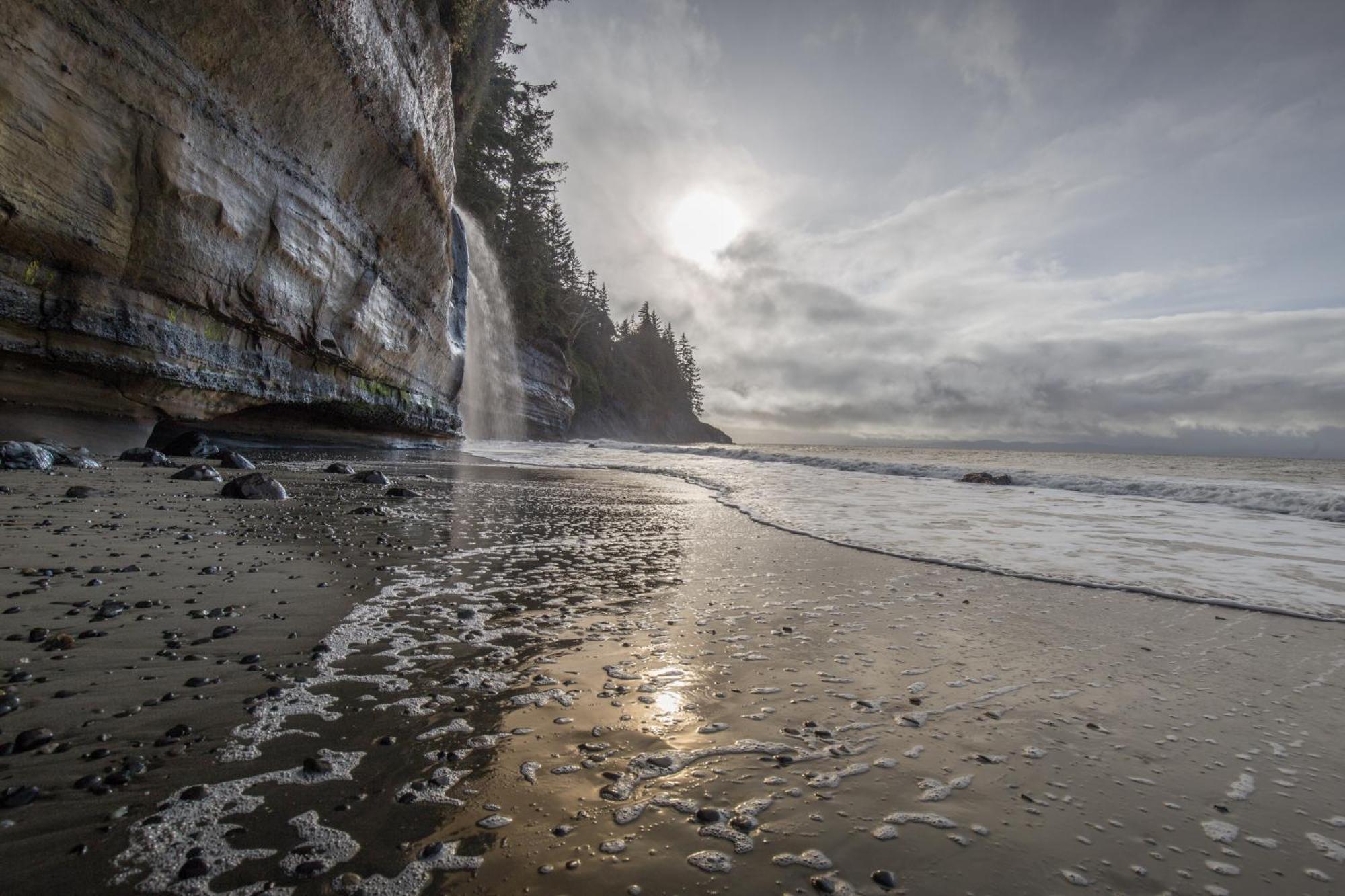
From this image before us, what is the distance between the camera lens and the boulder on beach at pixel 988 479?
1465cm

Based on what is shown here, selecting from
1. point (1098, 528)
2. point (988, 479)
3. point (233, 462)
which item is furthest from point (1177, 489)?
point (233, 462)

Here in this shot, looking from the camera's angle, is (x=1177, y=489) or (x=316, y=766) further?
(x=1177, y=489)

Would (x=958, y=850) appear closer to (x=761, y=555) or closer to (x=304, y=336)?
A: (x=761, y=555)

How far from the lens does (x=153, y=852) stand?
118cm

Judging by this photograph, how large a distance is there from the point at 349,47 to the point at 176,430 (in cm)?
735

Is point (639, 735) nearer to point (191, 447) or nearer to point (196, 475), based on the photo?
point (196, 475)

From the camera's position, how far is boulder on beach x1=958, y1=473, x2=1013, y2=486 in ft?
48.1

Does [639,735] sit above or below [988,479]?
below

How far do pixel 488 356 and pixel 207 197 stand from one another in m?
20.8

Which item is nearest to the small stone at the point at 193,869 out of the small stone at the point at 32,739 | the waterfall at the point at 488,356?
the small stone at the point at 32,739

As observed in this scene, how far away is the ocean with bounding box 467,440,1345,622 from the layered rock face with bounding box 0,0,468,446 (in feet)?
22.7

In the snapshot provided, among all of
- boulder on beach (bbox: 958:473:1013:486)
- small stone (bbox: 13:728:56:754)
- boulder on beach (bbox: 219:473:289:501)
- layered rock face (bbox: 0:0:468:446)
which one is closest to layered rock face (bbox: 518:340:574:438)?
layered rock face (bbox: 0:0:468:446)

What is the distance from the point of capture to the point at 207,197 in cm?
737

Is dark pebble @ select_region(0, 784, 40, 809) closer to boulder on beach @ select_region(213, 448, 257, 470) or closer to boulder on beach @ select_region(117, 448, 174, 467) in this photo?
boulder on beach @ select_region(117, 448, 174, 467)
